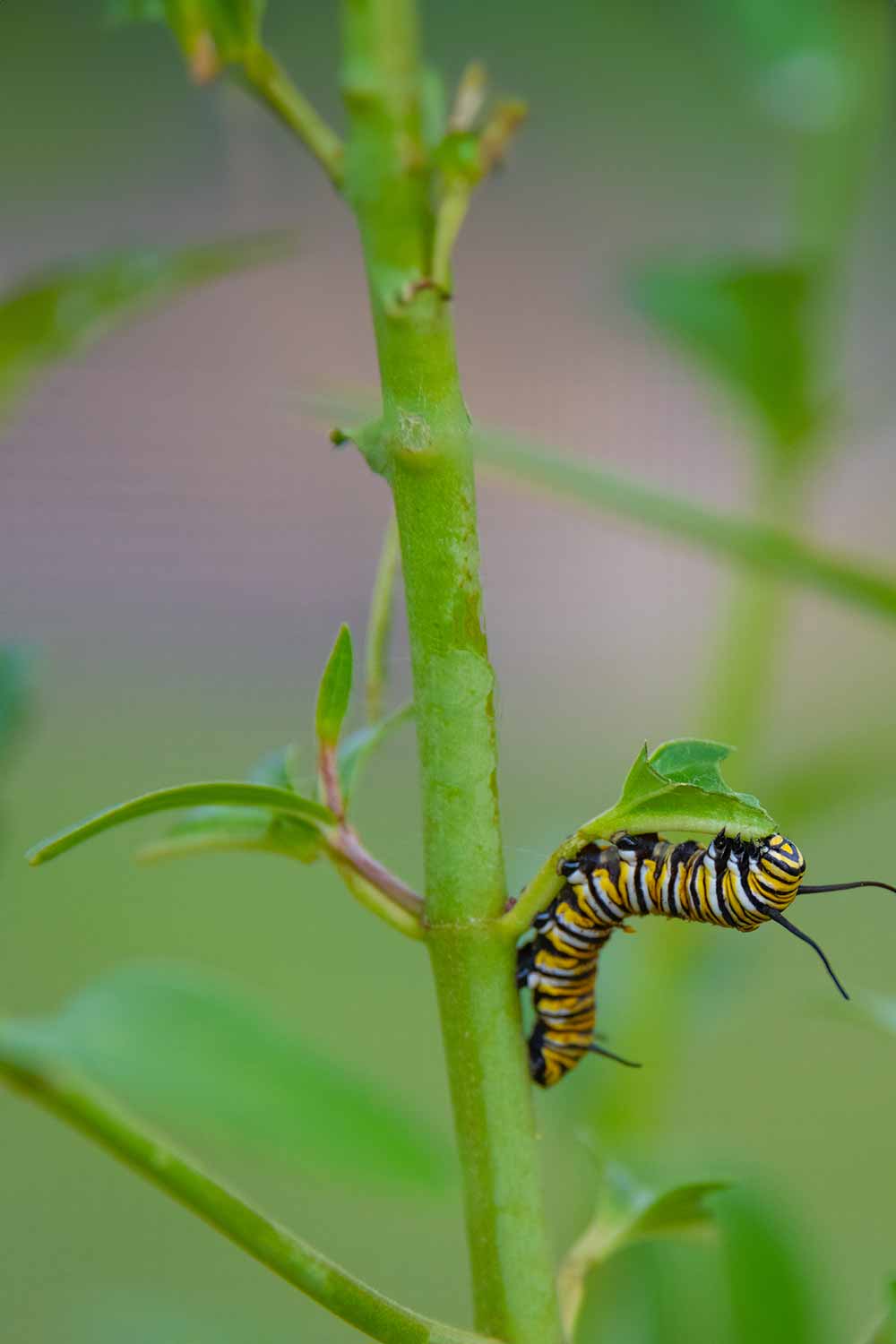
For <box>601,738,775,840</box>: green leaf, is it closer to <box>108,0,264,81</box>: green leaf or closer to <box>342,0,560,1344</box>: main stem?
<box>342,0,560,1344</box>: main stem

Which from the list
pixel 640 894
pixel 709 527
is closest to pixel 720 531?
pixel 709 527

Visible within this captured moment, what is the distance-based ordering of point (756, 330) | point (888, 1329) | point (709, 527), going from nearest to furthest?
point (888, 1329)
point (709, 527)
point (756, 330)

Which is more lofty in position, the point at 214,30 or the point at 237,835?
the point at 214,30

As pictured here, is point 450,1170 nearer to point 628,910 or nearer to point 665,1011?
point 628,910

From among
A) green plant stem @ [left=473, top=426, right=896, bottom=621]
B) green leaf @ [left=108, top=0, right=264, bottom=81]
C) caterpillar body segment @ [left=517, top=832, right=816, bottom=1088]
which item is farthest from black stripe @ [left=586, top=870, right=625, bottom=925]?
green leaf @ [left=108, top=0, right=264, bottom=81]

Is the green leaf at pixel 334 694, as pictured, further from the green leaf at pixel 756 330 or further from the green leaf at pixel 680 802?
the green leaf at pixel 756 330

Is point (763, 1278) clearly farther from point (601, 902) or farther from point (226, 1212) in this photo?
point (226, 1212)

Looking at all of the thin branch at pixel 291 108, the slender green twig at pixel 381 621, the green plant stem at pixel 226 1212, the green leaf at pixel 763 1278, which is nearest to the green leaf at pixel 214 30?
the thin branch at pixel 291 108

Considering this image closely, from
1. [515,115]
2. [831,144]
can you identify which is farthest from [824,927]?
[515,115]
